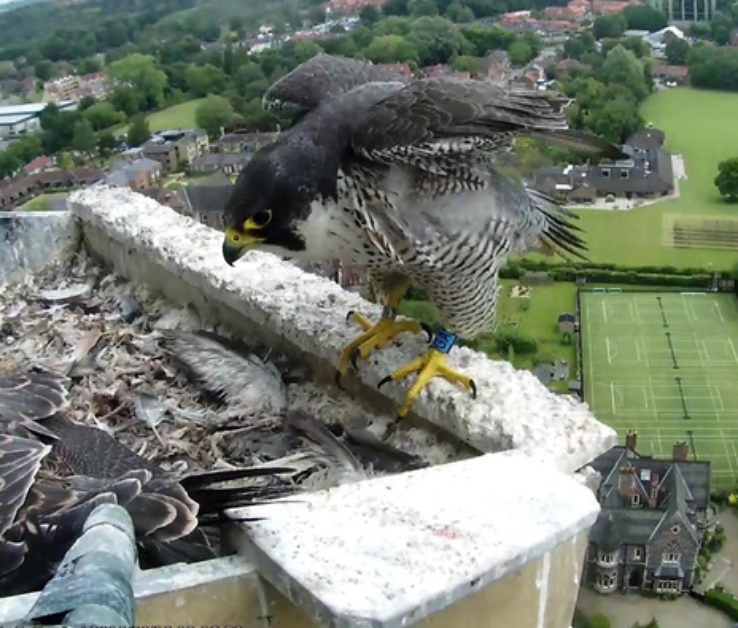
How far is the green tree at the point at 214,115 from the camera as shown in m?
31.1

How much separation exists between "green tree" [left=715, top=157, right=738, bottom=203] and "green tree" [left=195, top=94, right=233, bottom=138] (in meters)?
15.2

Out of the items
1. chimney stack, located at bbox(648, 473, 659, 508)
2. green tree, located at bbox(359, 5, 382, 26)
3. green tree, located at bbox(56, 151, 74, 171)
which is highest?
green tree, located at bbox(359, 5, 382, 26)

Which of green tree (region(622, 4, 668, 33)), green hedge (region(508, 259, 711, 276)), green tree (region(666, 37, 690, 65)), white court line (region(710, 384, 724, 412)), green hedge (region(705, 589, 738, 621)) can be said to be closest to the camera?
green hedge (region(705, 589, 738, 621))

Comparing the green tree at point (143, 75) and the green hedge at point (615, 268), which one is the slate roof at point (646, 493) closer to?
the green hedge at point (615, 268)

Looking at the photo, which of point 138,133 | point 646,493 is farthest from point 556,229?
point 138,133

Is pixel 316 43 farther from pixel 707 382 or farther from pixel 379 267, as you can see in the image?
pixel 379 267

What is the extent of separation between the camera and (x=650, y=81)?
39.7 m

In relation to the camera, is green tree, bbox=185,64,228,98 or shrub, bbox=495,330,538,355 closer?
shrub, bbox=495,330,538,355

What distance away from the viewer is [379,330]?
9.75 feet

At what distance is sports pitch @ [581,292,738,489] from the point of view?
61.8ft

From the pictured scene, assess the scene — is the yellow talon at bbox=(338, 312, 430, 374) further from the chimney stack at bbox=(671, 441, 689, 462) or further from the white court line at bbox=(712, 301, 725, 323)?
the white court line at bbox=(712, 301, 725, 323)

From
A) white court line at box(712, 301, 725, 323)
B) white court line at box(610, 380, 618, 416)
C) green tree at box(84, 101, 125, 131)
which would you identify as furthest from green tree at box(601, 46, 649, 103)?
white court line at box(610, 380, 618, 416)

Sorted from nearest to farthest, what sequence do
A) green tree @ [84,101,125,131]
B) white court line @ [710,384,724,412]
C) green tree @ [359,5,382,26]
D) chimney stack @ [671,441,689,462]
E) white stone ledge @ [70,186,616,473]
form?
white stone ledge @ [70,186,616,473], chimney stack @ [671,441,689,462], white court line @ [710,384,724,412], green tree @ [84,101,125,131], green tree @ [359,5,382,26]

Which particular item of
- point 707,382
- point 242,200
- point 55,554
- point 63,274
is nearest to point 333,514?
point 55,554
